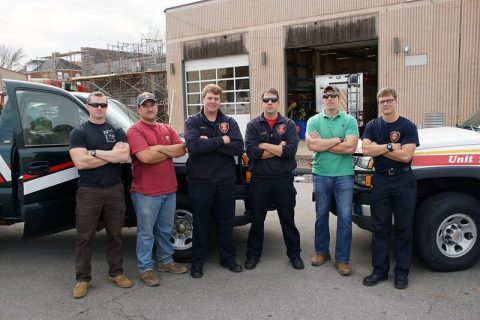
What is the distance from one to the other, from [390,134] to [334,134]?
0.59 meters

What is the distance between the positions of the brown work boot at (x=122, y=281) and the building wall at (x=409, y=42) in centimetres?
1393

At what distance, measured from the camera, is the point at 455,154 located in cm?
433

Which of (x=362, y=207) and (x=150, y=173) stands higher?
(x=150, y=173)

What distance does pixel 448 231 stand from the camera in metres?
4.51

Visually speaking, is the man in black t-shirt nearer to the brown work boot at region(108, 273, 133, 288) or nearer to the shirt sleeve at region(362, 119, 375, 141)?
the shirt sleeve at region(362, 119, 375, 141)

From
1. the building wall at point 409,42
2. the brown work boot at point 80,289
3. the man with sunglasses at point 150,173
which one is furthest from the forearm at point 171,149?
the building wall at point 409,42

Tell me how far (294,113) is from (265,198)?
1746cm

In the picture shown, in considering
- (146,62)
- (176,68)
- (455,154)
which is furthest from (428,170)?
(146,62)

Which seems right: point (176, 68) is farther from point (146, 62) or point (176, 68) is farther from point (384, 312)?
point (384, 312)

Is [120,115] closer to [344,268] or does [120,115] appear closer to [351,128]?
[351,128]

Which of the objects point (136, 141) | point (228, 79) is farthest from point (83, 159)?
point (228, 79)

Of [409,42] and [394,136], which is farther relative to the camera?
[409,42]

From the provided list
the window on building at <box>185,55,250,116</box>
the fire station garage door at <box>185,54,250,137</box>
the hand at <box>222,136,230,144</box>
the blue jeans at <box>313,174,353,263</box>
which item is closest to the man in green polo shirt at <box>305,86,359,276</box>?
the blue jeans at <box>313,174,353,263</box>

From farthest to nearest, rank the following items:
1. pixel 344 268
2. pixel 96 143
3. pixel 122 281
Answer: pixel 344 268, pixel 122 281, pixel 96 143
